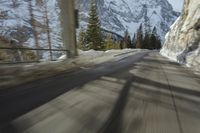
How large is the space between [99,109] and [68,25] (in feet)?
49.4

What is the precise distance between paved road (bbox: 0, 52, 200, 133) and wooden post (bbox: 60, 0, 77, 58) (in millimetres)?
11842

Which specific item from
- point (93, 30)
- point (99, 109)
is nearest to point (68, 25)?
point (99, 109)

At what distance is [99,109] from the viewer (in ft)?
19.3

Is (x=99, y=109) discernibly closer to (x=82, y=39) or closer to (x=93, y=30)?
(x=93, y=30)

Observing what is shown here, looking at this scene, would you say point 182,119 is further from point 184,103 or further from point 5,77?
point 5,77

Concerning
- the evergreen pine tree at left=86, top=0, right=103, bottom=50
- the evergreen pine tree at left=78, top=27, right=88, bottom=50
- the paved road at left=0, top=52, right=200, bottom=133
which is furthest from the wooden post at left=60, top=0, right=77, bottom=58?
the evergreen pine tree at left=78, top=27, right=88, bottom=50

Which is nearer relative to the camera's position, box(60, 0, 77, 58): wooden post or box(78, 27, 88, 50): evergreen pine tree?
box(60, 0, 77, 58): wooden post

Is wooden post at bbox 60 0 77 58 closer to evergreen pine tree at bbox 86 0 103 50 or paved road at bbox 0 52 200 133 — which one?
paved road at bbox 0 52 200 133

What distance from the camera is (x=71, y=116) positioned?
17.5ft

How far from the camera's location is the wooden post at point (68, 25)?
65.9ft

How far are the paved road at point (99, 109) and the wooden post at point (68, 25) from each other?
1184cm

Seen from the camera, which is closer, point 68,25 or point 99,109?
point 99,109

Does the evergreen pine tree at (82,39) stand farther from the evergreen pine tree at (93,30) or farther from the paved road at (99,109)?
the paved road at (99,109)

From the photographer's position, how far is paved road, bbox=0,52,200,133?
4.78m
